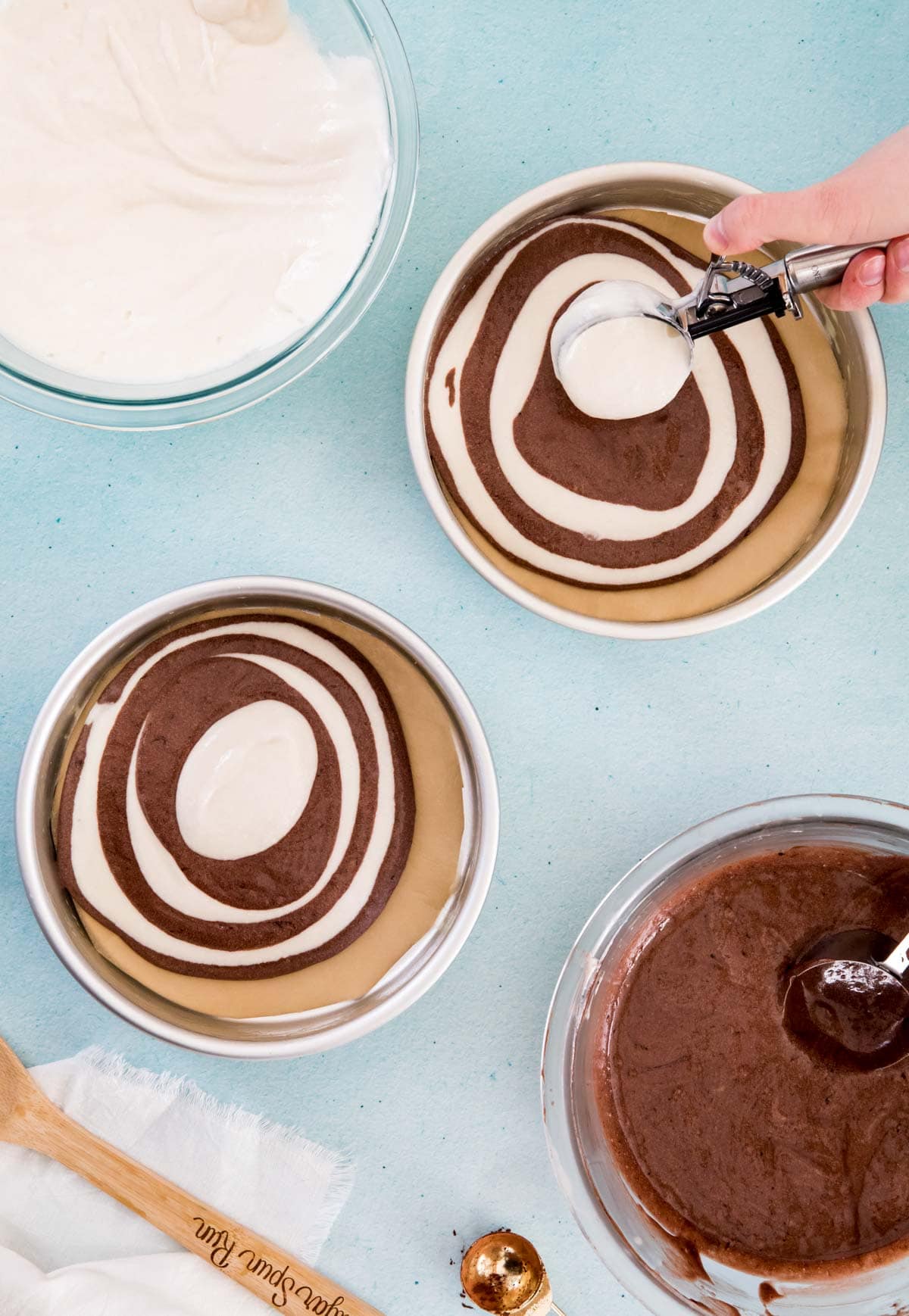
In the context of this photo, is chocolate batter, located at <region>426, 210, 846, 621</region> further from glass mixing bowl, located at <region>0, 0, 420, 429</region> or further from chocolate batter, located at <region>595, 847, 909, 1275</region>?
chocolate batter, located at <region>595, 847, 909, 1275</region>

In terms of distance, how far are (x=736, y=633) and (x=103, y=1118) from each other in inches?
39.0

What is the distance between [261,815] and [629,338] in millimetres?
681

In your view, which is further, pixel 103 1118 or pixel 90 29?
pixel 103 1118

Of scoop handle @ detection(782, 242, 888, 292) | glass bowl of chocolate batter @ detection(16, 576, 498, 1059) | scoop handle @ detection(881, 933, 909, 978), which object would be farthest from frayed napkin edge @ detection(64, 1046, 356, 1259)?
scoop handle @ detection(782, 242, 888, 292)

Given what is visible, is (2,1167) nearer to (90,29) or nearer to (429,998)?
(429,998)

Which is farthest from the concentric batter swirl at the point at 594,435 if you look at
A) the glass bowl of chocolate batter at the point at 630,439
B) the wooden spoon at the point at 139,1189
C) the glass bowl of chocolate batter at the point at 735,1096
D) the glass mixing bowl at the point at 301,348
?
the wooden spoon at the point at 139,1189

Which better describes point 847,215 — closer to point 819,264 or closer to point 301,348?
point 819,264

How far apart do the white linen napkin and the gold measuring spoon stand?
0.59 feet

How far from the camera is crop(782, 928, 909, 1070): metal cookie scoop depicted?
1097 mm

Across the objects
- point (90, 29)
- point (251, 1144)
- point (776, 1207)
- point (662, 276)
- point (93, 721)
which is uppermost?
point (90, 29)

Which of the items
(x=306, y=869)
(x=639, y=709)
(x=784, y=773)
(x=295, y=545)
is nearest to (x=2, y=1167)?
(x=306, y=869)

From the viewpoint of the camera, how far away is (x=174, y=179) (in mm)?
1018

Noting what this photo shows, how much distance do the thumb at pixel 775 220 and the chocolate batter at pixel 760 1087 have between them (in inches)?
26.7

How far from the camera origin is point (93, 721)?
112cm
